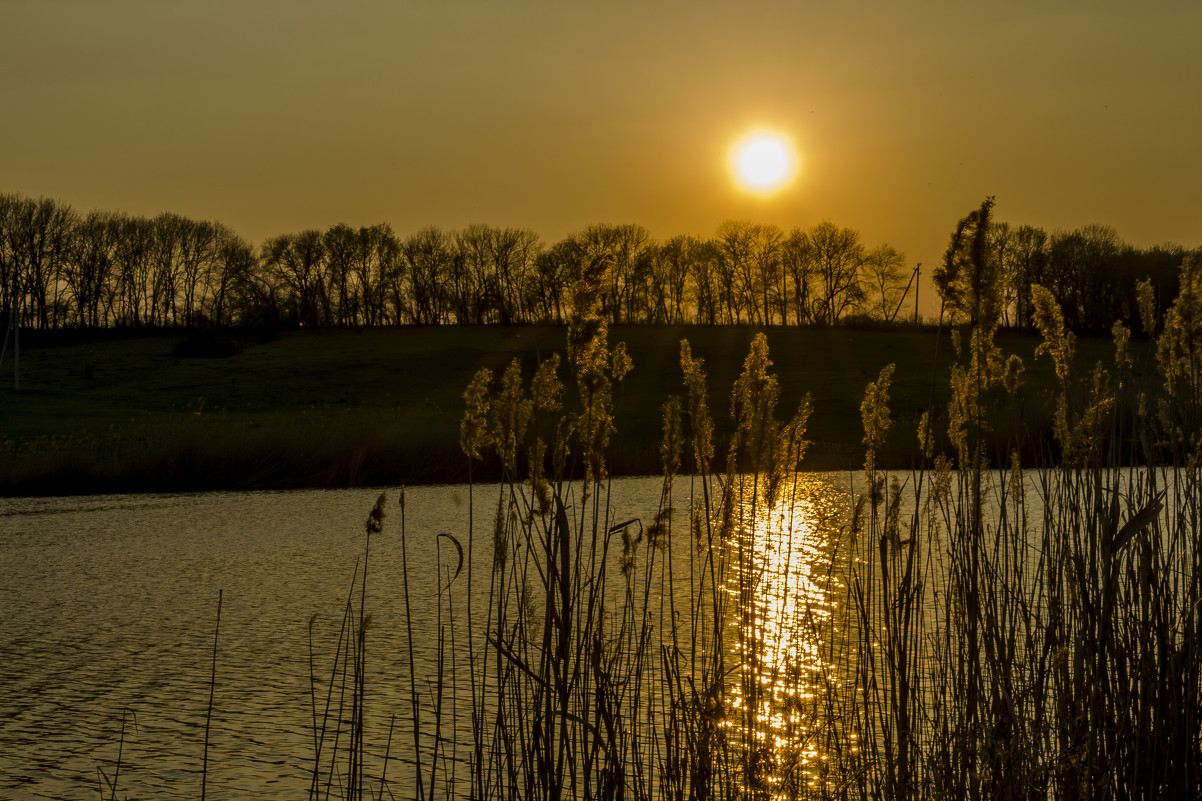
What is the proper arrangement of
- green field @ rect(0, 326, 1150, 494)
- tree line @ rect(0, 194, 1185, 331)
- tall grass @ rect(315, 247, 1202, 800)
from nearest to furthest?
tall grass @ rect(315, 247, 1202, 800), green field @ rect(0, 326, 1150, 494), tree line @ rect(0, 194, 1185, 331)

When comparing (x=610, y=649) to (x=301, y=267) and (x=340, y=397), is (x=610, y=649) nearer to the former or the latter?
(x=340, y=397)

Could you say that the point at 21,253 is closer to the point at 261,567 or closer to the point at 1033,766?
the point at 261,567

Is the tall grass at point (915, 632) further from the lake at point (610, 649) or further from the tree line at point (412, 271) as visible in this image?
the tree line at point (412, 271)

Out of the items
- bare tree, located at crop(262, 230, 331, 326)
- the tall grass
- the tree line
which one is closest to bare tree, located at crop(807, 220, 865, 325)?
the tree line

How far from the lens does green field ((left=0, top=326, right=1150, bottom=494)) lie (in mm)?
16688

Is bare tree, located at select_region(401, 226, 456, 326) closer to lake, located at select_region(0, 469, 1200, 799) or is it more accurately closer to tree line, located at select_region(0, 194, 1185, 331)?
tree line, located at select_region(0, 194, 1185, 331)

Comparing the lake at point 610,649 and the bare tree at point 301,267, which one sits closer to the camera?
the lake at point 610,649

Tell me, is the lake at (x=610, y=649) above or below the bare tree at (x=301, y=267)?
below

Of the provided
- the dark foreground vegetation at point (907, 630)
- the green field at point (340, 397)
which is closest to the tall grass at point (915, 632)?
the dark foreground vegetation at point (907, 630)

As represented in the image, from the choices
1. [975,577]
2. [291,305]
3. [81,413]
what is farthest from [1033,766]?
[291,305]

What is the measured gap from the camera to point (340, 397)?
33.6 metres

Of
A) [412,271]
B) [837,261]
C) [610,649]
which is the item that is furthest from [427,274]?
[610,649]

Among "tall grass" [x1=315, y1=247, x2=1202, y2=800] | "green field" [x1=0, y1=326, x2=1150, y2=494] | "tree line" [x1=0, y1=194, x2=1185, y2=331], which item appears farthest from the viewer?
"tree line" [x1=0, y1=194, x2=1185, y2=331]

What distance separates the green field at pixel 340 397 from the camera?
657 inches
